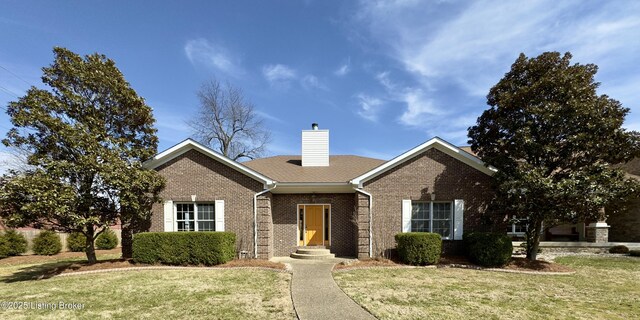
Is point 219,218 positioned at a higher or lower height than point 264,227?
higher

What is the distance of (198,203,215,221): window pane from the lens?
12266 mm

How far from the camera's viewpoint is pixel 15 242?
571 inches

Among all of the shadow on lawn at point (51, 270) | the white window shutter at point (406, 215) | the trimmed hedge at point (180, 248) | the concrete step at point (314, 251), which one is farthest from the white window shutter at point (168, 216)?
the white window shutter at point (406, 215)

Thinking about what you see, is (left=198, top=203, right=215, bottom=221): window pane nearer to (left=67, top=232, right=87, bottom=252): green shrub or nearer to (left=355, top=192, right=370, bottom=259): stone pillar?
(left=355, top=192, right=370, bottom=259): stone pillar

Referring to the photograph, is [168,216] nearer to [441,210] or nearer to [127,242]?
[127,242]

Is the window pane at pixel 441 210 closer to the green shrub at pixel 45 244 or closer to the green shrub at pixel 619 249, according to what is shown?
the green shrub at pixel 619 249

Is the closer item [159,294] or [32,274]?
[159,294]

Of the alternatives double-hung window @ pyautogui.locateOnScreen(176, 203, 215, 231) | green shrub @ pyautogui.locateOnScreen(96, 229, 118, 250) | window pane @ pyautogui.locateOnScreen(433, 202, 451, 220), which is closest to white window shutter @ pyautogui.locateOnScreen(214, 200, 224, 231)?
double-hung window @ pyautogui.locateOnScreen(176, 203, 215, 231)

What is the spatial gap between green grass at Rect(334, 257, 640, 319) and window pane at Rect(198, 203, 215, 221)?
20.9 ft

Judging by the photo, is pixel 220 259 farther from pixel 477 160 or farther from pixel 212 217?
pixel 477 160

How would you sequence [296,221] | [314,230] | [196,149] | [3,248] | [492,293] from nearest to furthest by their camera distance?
1. [492,293]
2. [196,149]
3. [296,221]
4. [314,230]
5. [3,248]

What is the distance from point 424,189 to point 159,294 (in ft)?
32.6

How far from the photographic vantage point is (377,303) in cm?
630

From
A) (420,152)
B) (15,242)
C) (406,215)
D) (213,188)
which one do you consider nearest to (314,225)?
(406,215)
